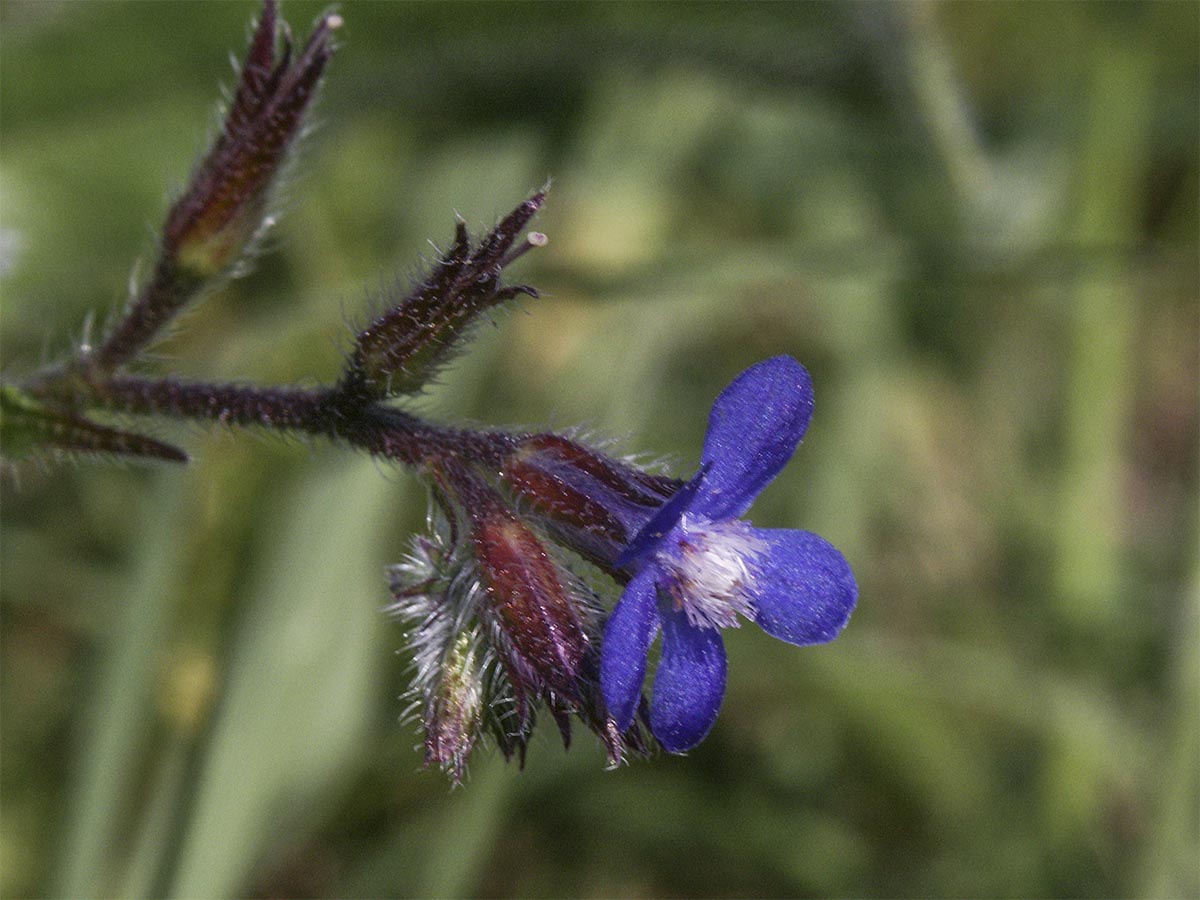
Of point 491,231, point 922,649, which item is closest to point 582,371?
point 922,649

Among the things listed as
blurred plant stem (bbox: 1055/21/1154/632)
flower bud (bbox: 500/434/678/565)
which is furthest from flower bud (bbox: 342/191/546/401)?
blurred plant stem (bbox: 1055/21/1154/632)

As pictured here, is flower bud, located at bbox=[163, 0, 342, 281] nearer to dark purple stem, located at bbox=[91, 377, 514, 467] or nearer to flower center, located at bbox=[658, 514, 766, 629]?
dark purple stem, located at bbox=[91, 377, 514, 467]

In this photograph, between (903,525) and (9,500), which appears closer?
(9,500)

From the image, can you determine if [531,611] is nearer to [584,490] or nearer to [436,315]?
[584,490]

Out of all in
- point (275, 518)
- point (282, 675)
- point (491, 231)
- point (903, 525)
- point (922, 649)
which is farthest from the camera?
point (903, 525)

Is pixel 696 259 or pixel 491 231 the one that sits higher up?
pixel 696 259

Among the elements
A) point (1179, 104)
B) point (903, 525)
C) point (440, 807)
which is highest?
point (1179, 104)

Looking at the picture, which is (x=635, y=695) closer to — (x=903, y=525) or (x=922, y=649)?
(x=922, y=649)

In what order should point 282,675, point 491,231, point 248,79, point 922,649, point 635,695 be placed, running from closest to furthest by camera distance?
1. point 635,695
2. point 491,231
3. point 248,79
4. point 282,675
5. point 922,649
